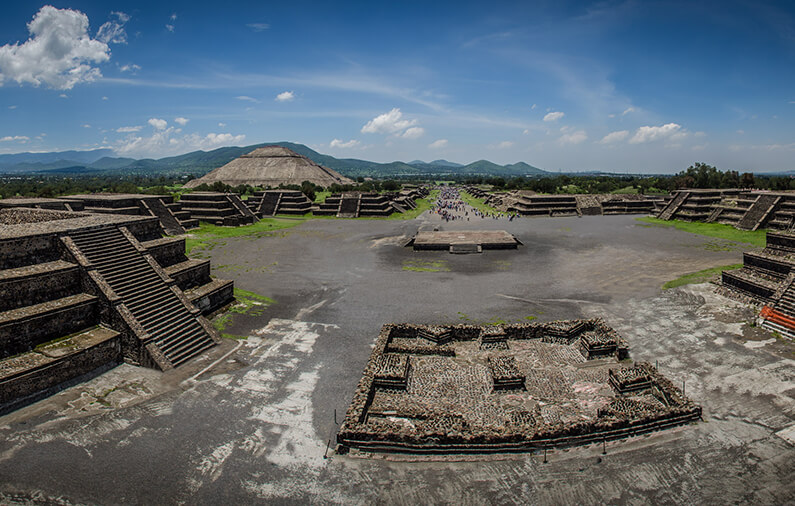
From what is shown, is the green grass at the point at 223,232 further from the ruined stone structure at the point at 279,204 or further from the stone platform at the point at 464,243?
the stone platform at the point at 464,243

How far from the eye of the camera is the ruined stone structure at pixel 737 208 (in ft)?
144

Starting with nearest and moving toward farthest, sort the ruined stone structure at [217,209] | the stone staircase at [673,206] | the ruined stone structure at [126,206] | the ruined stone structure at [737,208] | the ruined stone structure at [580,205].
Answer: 1. the ruined stone structure at [126,206]
2. the ruined stone structure at [737,208]
3. the ruined stone structure at [217,209]
4. the stone staircase at [673,206]
5. the ruined stone structure at [580,205]

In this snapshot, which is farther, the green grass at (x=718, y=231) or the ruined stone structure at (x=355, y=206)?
the ruined stone structure at (x=355, y=206)

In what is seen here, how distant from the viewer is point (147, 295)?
1614 centimetres

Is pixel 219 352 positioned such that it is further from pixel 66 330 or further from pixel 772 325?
pixel 772 325

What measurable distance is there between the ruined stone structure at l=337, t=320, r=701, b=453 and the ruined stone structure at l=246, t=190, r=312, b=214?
169 ft

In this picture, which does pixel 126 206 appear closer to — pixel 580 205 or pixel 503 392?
pixel 503 392

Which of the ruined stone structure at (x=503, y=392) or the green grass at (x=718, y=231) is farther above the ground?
the green grass at (x=718, y=231)

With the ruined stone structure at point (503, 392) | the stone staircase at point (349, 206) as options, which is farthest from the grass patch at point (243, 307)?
the stone staircase at point (349, 206)

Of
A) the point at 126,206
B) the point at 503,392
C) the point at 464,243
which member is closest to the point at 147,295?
the point at 503,392

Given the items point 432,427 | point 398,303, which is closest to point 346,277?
point 398,303

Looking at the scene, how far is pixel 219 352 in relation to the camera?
15.2 m

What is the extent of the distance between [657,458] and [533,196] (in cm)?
6177

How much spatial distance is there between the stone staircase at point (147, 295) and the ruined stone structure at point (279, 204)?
154 ft
